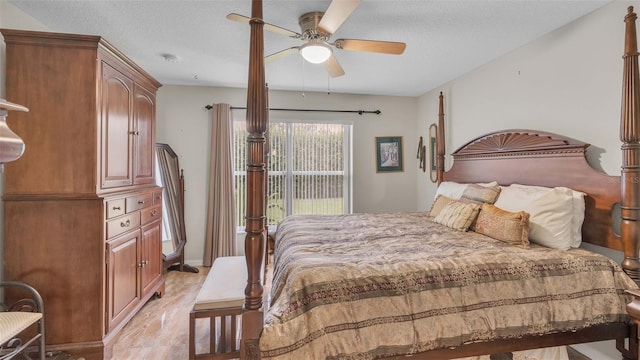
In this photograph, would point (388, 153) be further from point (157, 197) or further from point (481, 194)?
point (157, 197)

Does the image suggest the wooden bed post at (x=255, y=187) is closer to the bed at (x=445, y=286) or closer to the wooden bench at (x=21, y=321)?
the bed at (x=445, y=286)

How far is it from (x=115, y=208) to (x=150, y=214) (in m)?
0.71

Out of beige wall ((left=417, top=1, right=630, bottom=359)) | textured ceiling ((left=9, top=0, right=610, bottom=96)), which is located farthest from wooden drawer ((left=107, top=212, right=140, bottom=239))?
beige wall ((left=417, top=1, right=630, bottom=359))

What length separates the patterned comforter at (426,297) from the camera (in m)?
1.37

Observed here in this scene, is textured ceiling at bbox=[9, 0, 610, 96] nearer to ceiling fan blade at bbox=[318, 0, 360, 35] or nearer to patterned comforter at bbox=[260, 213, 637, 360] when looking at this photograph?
ceiling fan blade at bbox=[318, 0, 360, 35]

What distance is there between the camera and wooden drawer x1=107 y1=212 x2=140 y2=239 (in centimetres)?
212

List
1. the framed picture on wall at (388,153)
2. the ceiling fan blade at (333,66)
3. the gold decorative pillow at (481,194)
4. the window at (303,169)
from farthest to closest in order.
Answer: the framed picture on wall at (388,153), the window at (303,169), the gold decorative pillow at (481,194), the ceiling fan blade at (333,66)

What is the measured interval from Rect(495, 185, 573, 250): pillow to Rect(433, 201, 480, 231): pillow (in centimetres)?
33

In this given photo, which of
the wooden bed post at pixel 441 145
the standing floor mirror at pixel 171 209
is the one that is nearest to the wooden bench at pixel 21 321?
the standing floor mirror at pixel 171 209

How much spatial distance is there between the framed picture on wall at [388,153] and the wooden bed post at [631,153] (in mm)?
2981

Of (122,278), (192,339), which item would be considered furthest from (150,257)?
(192,339)

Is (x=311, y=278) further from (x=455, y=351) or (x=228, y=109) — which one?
(x=228, y=109)

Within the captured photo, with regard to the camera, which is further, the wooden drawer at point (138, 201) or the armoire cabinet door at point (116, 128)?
the wooden drawer at point (138, 201)

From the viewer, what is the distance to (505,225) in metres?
2.06
